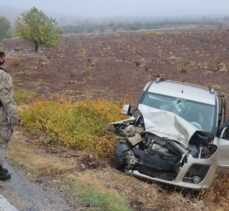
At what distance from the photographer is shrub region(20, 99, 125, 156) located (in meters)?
8.51

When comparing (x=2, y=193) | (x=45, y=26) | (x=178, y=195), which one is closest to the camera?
(x=2, y=193)

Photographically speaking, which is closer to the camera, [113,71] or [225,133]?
[225,133]

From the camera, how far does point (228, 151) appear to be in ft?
25.5

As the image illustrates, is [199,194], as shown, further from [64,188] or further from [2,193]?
[2,193]

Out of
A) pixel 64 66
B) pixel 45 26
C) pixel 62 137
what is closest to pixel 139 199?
pixel 62 137

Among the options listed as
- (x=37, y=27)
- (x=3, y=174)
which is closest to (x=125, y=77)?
(x=37, y=27)

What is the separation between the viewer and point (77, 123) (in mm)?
9586

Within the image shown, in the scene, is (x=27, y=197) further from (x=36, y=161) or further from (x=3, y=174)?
(x=36, y=161)

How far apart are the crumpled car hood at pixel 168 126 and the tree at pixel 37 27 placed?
26.3m

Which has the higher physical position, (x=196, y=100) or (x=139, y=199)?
(x=196, y=100)

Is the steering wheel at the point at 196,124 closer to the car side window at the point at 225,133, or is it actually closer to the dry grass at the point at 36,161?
the car side window at the point at 225,133

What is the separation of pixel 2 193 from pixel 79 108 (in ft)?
16.6

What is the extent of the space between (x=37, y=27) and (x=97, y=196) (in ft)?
94.7

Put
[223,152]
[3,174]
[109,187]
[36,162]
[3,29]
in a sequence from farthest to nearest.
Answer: [3,29]
[223,152]
[36,162]
[109,187]
[3,174]
